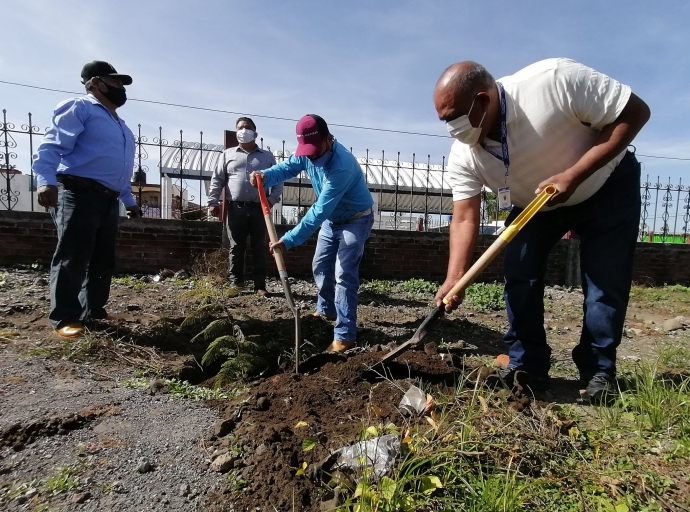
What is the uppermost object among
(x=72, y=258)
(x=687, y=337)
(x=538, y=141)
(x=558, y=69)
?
(x=558, y=69)

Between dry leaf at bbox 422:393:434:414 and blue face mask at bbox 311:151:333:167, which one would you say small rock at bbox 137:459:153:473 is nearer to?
dry leaf at bbox 422:393:434:414

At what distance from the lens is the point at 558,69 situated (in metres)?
2.13

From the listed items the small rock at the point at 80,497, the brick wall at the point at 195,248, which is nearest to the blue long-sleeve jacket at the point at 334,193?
the small rock at the point at 80,497

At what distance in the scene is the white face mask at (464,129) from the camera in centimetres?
213

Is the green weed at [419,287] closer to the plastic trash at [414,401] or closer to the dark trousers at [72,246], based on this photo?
the dark trousers at [72,246]

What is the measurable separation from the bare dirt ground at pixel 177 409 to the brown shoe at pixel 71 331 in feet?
0.18

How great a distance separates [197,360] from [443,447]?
1.89 metres

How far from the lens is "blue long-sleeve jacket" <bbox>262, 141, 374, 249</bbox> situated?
11.0 feet

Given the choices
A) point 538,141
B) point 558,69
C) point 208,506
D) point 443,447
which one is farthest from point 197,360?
point 558,69

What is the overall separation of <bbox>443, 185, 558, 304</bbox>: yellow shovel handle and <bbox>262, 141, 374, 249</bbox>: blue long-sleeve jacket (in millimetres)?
1365

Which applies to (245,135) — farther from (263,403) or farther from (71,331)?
(263,403)

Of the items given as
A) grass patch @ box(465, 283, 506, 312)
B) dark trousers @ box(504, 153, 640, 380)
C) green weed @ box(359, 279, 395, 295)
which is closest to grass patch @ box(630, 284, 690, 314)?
grass patch @ box(465, 283, 506, 312)

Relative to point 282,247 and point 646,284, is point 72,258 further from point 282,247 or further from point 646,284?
point 646,284

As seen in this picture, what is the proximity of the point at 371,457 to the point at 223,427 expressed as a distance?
2.13 ft
